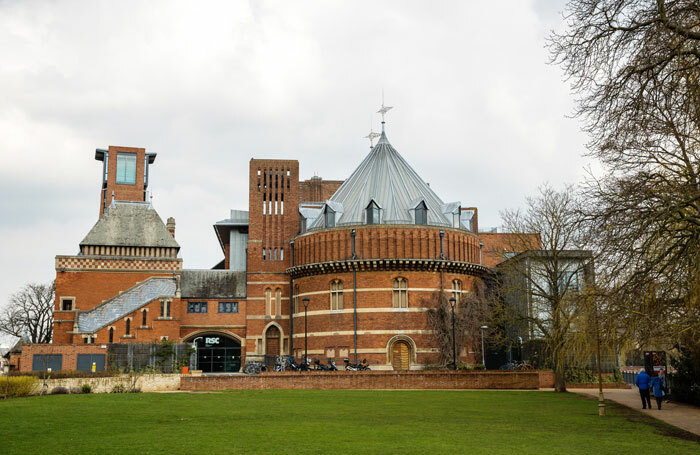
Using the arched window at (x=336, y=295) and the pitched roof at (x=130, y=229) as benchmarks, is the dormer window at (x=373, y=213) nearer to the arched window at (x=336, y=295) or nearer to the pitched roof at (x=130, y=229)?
the arched window at (x=336, y=295)

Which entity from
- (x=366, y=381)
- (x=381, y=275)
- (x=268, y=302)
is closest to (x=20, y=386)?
(x=366, y=381)

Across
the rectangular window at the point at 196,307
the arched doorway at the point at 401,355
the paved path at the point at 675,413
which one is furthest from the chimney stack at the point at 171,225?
the paved path at the point at 675,413

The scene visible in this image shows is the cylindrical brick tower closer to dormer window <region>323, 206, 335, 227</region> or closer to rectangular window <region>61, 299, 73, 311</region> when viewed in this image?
dormer window <region>323, 206, 335, 227</region>

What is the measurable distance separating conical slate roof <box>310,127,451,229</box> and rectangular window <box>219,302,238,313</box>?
8.66 meters

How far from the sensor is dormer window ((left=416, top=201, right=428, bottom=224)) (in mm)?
52094

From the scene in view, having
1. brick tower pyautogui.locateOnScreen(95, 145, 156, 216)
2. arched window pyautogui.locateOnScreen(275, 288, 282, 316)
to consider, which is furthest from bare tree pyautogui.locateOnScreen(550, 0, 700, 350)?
brick tower pyautogui.locateOnScreen(95, 145, 156, 216)

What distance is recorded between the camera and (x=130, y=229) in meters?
58.6

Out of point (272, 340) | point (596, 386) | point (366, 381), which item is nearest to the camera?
point (366, 381)

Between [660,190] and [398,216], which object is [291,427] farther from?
[398,216]

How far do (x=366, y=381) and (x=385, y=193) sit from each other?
1927 cm

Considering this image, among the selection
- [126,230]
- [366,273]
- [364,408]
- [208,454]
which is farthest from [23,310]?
[208,454]

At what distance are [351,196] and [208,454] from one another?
4262 cm

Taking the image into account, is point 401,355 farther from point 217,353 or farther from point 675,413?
point 675,413

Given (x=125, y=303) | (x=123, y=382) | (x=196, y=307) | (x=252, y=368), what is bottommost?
(x=123, y=382)
